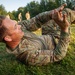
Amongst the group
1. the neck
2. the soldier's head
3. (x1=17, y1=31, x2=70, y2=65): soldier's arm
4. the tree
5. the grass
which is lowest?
the tree

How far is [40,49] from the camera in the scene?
391cm

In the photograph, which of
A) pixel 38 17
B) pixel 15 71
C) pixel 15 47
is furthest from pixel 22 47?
pixel 38 17

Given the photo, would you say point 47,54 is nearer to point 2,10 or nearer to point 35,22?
point 35,22

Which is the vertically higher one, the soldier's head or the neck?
the soldier's head

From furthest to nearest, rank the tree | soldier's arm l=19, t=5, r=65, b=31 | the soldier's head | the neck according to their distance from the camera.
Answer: the tree, soldier's arm l=19, t=5, r=65, b=31, the neck, the soldier's head

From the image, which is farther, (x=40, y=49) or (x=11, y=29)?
(x=40, y=49)

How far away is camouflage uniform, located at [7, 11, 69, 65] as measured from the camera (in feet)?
12.1

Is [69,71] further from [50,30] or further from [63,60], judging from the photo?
[50,30]

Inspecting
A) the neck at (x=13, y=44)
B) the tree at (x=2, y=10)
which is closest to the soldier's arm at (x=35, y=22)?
the neck at (x=13, y=44)

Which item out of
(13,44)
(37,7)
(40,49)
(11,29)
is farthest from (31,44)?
(37,7)

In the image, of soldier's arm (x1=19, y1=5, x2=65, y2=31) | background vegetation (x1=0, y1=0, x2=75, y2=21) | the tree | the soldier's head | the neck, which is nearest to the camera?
the soldier's head

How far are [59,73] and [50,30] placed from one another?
731 millimetres

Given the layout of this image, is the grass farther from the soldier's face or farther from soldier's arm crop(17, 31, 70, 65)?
the soldier's face

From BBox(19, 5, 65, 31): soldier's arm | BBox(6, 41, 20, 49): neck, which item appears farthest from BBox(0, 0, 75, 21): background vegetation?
BBox(6, 41, 20, 49): neck
